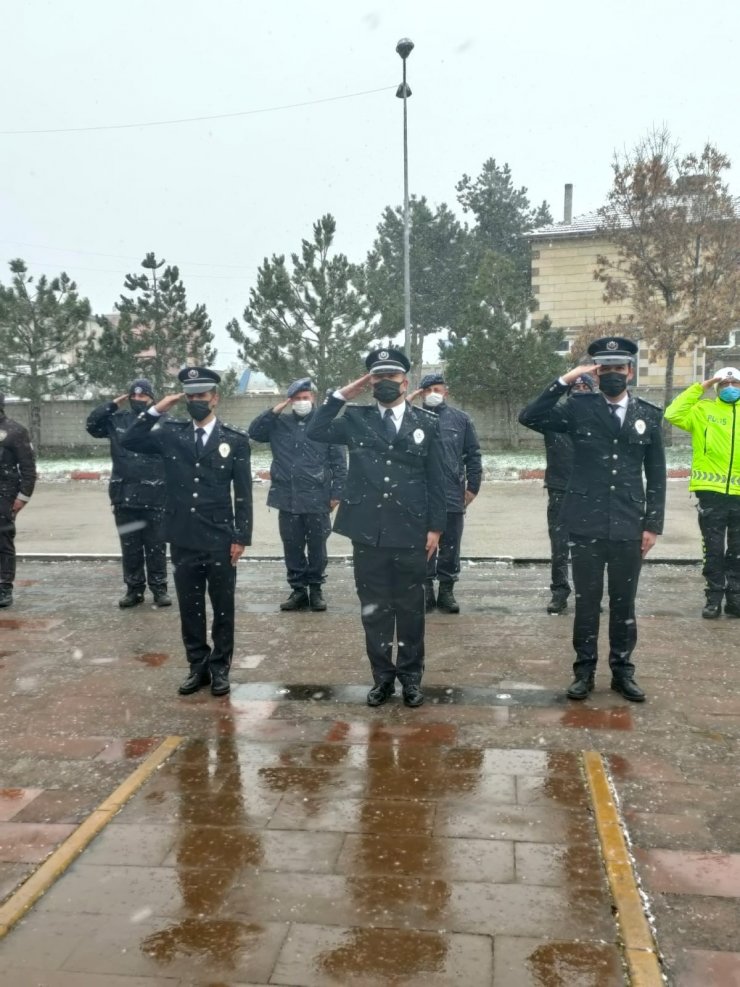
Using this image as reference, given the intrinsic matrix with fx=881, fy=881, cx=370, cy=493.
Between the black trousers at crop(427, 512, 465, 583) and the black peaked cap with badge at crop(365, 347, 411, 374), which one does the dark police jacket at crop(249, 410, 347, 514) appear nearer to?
the black trousers at crop(427, 512, 465, 583)

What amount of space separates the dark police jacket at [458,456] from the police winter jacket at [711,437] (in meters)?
1.49

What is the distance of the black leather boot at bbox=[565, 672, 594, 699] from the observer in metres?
4.85

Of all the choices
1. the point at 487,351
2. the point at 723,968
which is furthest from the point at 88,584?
the point at 487,351

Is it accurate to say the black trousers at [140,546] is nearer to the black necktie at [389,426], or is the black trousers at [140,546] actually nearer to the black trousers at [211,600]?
the black trousers at [211,600]

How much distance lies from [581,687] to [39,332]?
25.4m

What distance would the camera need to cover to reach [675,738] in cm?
430

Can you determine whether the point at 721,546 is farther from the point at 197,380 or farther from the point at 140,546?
the point at 140,546

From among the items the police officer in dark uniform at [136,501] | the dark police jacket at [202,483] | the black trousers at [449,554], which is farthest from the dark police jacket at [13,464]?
the black trousers at [449,554]

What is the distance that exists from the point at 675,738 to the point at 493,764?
0.98m

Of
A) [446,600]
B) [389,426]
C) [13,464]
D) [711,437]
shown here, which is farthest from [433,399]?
[13,464]

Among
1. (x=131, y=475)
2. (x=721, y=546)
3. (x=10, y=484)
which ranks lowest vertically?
(x=721, y=546)

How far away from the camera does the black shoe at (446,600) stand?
6941 millimetres

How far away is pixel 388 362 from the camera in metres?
4.96

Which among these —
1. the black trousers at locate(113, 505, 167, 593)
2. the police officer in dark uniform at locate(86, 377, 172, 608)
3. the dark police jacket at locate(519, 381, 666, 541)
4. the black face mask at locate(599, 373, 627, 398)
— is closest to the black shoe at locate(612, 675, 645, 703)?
the dark police jacket at locate(519, 381, 666, 541)
